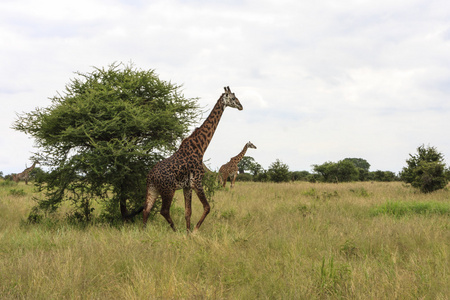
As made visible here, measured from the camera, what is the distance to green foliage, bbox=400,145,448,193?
18.3 metres

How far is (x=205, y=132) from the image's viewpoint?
890 centimetres

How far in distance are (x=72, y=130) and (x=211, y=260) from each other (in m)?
5.23

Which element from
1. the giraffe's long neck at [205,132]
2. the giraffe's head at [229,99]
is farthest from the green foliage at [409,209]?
the giraffe's long neck at [205,132]

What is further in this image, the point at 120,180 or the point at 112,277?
the point at 120,180

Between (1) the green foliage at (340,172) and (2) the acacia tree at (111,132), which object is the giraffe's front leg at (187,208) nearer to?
(2) the acacia tree at (111,132)

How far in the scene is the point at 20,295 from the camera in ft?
15.1

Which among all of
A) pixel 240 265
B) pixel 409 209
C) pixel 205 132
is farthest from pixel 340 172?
pixel 240 265

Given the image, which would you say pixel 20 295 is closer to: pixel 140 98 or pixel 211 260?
pixel 211 260

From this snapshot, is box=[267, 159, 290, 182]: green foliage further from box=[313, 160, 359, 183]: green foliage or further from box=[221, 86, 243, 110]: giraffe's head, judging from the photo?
box=[221, 86, 243, 110]: giraffe's head

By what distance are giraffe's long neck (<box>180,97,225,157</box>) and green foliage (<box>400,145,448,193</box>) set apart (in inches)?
554

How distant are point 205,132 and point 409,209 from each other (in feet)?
24.8

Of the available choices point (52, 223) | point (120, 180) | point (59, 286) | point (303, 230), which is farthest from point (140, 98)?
point (59, 286)

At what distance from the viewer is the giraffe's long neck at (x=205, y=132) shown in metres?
8.66

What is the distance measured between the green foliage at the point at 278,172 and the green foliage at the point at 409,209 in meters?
15.8
